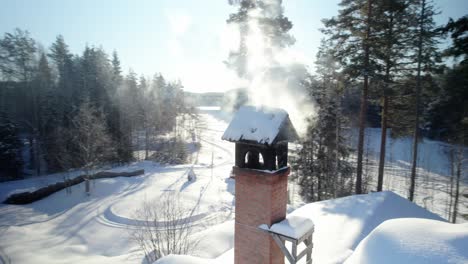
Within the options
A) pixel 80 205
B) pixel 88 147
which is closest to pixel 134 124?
pixel 88 147

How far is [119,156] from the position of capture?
2814 centimetres

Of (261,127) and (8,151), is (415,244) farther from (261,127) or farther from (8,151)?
(8,151)

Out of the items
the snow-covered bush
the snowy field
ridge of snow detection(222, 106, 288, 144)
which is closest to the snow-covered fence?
the snowy field

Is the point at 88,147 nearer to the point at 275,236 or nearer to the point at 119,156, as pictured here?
the point at 119,156

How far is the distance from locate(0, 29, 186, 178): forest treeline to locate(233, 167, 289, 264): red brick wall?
17.4 meters

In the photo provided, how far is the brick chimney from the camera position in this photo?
5.00 metres

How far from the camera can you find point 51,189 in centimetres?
1936

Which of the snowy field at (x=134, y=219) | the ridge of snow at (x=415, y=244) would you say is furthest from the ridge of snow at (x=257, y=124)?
the snowy field at (x=134, y=219)

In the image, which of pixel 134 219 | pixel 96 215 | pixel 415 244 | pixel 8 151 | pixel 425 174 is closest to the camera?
pixel 415 244

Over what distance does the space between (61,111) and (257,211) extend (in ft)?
97.7

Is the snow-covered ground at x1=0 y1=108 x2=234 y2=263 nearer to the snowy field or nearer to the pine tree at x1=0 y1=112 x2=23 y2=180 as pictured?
the snowy field

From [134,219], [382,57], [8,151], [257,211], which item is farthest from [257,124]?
[8,151]

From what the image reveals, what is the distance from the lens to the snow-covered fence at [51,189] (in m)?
17.6

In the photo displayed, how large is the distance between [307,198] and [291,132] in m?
15.2
